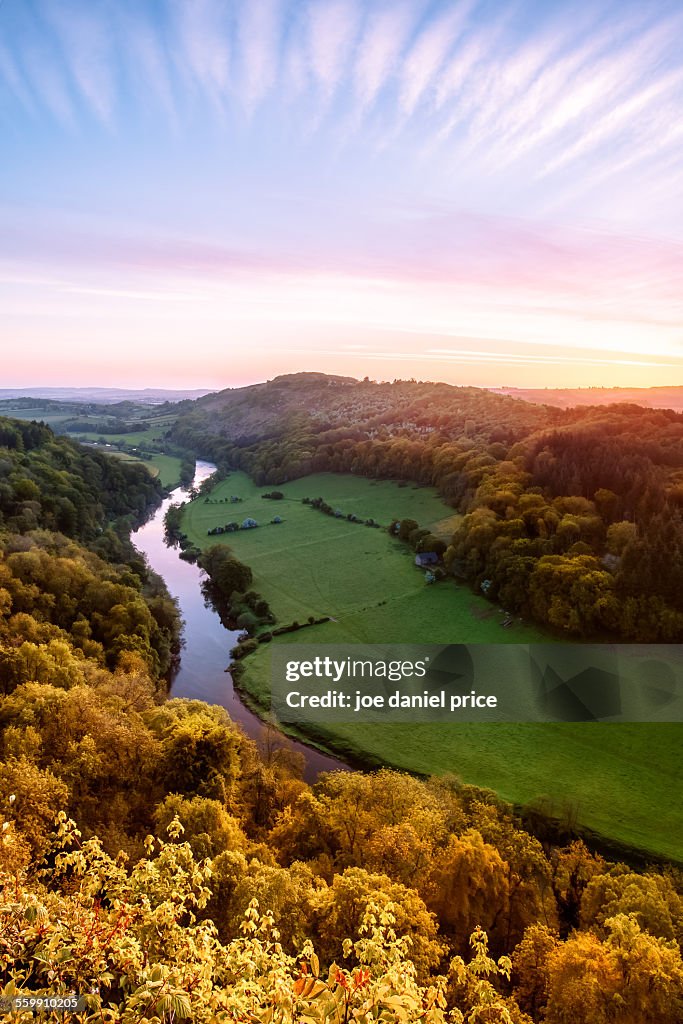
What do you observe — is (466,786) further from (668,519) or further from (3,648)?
(668,519)

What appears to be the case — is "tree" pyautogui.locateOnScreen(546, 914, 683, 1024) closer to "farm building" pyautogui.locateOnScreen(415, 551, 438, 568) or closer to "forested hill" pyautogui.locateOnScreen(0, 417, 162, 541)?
"farm building" pyautogui.locateOnScreen(415, 551, 438, 568)

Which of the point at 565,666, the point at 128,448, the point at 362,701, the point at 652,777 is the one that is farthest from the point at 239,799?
the point at 128,448

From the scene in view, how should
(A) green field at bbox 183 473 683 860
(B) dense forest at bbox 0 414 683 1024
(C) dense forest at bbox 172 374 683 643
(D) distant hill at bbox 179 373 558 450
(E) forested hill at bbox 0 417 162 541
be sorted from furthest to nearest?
(D) distant hill at bbox 179 373 558 450 → (E) forested hill at bbox 0 417 162 541 → (C) dense forest at bbox 172 374 683 643 → (A) green field at bbox 183 473 683 860 → (B) dense forest at bbox 0 414 683 1024

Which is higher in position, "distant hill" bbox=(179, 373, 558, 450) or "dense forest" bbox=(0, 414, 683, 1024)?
"distant hill" bbox=(179, 373, 558, 450)

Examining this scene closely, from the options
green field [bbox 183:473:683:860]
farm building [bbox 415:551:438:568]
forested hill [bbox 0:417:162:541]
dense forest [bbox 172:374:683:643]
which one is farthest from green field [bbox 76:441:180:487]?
farm building [bbox 415:551:438:568]

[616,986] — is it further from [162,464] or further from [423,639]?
[162,464]

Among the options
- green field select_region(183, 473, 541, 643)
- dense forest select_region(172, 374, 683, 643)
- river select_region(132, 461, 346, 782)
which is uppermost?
dense forest select_region(172, 374, 683, 643)
